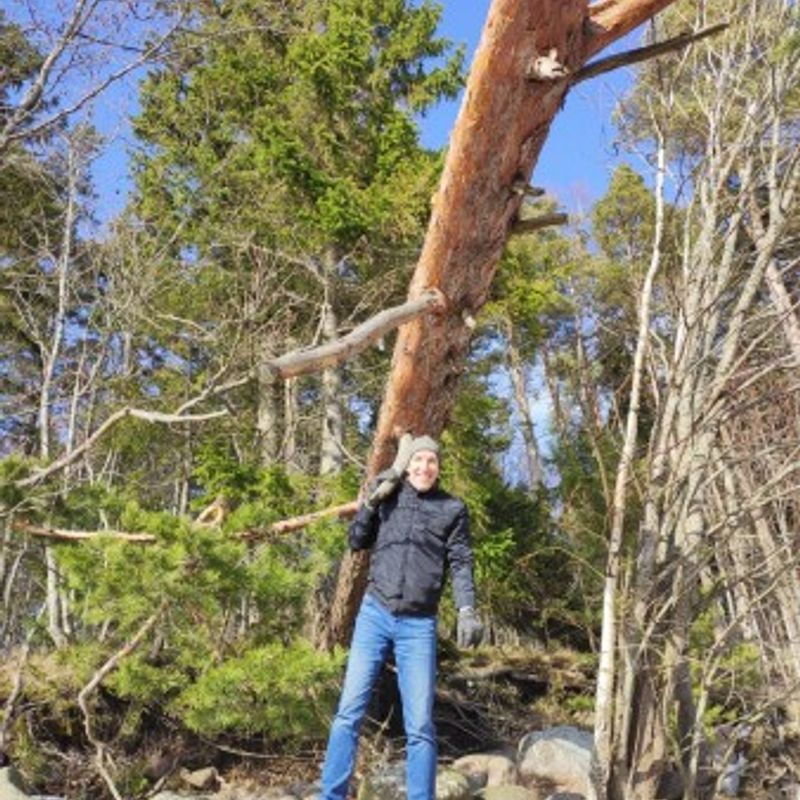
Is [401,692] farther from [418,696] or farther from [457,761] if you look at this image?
[457,761]

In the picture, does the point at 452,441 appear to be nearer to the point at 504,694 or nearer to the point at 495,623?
the point at 504,694

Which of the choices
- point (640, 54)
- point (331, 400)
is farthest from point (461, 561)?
point (331, 400)

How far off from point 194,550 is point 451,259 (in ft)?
6.72

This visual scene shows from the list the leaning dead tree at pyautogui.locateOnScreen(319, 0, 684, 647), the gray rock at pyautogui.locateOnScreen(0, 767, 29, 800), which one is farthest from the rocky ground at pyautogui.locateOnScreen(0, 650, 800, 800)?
the leaning dead tree at pyautogui.locateOnScreen(319, 0, 684, 647)

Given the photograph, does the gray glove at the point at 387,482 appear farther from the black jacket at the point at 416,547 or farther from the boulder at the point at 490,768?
the boulder at the point at 490,768

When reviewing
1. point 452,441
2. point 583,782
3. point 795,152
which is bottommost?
point 583,782

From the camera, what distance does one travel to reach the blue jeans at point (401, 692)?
391 centimetres

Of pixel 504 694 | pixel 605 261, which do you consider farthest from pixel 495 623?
pixel 605 261

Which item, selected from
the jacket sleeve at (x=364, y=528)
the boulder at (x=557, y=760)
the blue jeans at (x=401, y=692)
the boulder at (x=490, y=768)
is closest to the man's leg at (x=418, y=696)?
the blue jeans at (x=401, y=692)

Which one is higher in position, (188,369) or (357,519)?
(188,369)

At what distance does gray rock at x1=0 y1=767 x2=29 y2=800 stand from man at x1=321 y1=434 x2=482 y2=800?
2.43 meters

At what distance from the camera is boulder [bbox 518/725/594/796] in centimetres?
733

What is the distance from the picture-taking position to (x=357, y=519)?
14.6 feet

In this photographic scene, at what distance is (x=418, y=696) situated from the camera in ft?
13.1
